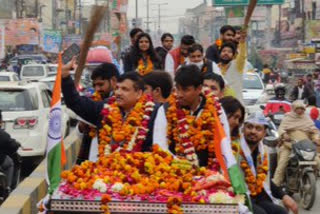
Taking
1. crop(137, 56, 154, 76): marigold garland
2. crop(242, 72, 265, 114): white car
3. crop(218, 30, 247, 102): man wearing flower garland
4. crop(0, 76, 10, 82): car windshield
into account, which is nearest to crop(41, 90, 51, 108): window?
crop(137, 56, 154, 76): marigold garland

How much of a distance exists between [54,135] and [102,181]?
744mm

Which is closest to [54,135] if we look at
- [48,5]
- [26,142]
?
[26,142]

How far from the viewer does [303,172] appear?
35.8 ft

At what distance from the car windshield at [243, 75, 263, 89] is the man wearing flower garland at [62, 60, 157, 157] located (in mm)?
18110

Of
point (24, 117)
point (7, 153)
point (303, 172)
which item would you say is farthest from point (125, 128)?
point (24, 117)

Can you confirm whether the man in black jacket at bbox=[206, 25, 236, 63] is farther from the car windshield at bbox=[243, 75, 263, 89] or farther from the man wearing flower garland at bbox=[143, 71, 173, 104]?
the car windshield at bbox=[243, 75, 263, 89]

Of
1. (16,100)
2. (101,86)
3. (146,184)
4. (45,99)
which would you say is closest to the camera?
(146,184)

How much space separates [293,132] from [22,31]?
169 ft

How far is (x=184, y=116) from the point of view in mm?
5945

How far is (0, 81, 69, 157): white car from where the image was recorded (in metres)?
13.3

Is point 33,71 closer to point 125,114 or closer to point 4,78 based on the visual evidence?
point 4,78

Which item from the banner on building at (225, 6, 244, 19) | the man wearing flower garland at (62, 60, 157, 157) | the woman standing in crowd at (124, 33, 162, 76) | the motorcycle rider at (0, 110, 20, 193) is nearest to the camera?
the man wearing flower garland at (62, 60, 157, 157)

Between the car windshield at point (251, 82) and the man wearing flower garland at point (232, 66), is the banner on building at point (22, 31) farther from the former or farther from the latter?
the man wearing flower garland at point (232, 66)

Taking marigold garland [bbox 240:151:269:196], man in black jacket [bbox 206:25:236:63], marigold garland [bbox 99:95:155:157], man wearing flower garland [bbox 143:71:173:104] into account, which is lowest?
marigold garland [bbox 240:151:269:196]
